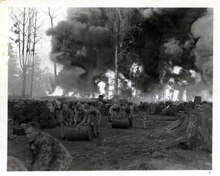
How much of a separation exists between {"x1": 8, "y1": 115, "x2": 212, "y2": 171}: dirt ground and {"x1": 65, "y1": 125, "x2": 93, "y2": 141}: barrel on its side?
0.18ft

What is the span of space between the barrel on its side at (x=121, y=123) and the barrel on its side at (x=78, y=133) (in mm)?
365

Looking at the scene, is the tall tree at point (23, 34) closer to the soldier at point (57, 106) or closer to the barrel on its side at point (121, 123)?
the soldier at point (57, 106)

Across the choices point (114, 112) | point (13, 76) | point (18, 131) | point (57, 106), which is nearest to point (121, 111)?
point (114, 112)

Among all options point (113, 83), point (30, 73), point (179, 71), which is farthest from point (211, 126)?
point (30, 73)

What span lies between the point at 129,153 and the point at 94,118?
2.17 ft

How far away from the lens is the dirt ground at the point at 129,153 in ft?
13.4

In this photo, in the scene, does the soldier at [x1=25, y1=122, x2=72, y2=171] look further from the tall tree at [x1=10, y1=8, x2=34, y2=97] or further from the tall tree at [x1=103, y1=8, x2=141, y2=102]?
the tall tree at [x1=103, y1=8, x2=141, y2=102]

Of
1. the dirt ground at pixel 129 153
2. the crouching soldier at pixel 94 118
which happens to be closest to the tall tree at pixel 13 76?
the dirt ground at pixel 129 153

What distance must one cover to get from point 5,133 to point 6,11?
152 cm

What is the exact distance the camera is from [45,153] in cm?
390

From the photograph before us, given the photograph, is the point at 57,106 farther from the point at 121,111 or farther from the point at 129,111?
the point at 129,111

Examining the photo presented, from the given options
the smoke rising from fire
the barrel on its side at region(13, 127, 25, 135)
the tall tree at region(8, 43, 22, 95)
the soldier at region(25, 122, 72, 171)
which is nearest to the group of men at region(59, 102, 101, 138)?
the smoke rising from fire
